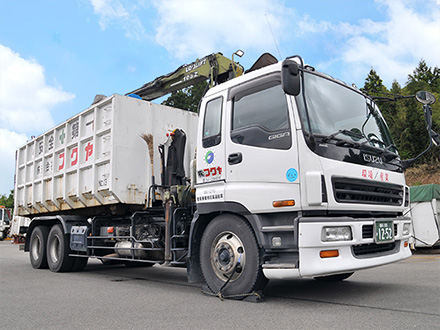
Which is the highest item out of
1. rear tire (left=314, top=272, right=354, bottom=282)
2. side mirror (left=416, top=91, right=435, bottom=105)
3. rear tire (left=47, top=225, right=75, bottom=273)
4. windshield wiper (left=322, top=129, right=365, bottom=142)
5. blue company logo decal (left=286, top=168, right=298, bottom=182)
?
side mirror (left=416, top=91, right=435, bottom=105)

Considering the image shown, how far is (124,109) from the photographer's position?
24.2 feet

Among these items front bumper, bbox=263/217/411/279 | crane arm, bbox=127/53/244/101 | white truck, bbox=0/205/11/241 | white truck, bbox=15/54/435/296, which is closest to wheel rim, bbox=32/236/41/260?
white truck, bbox=15/54/435/296

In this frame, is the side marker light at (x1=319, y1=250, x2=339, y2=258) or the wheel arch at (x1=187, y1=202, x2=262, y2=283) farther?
the wheel arch at (x1=187, y1=202, x2=262, y2=283)

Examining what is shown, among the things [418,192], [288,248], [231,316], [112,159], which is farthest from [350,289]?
[418,192]

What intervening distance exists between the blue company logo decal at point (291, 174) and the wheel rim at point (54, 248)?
6.17 m

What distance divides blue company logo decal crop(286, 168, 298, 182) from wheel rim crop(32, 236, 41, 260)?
703cm

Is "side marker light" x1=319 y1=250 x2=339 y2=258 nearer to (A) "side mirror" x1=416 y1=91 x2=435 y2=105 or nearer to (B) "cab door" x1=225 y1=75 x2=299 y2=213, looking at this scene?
(B) "cab door" x1=225 y1=75 x2=299 y2=213

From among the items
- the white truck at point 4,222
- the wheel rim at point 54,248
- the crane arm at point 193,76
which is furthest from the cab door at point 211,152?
the white truck at point 4,222

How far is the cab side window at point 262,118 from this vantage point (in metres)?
4.78

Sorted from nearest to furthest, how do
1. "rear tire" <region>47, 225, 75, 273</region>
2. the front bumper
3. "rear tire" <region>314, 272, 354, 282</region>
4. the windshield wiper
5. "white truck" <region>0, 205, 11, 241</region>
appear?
1. the front bumper
2. the windshield wiper
3. "rear tire" <region>314, 272, 354, 282</region>
4. "rear tire" <region>47, 225, 75, 273</region>
5. "white truck" <region>0, 205, 11, 241</region>

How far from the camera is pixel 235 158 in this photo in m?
5.15

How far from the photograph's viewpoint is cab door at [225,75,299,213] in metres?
4.65

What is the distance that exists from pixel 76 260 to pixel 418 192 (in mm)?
9864

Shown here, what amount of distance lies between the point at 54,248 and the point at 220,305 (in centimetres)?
563
